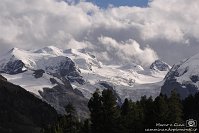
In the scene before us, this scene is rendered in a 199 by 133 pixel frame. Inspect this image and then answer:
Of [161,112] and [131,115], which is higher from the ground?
[131,115]

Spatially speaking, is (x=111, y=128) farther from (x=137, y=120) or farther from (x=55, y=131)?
(x=55, y=131)

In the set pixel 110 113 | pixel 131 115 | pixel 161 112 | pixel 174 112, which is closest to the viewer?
pixel 161 112

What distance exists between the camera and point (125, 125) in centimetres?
Result: 12488

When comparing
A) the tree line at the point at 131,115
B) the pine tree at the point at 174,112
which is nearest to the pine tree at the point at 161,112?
the tree line at the point at 131,115

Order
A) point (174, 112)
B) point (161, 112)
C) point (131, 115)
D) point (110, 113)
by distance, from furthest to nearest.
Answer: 1. point (131, 115)
2. point (110, 113)
3. point (174, 112)
4. point (161, 112)

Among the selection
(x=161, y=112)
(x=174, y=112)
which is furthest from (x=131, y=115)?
(x=174, y=112)

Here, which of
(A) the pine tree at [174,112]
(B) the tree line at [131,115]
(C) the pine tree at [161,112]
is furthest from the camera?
(B) the tree line at [131,115]

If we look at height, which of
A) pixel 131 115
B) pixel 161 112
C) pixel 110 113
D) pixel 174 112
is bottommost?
pixel 161 112

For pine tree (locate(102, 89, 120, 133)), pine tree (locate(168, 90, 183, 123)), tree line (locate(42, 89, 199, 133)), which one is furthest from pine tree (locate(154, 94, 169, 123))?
pine tree (locate(102, 89, 120, 133))

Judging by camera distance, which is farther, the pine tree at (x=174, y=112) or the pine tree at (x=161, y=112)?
the pine tree at (x=161, y=112)

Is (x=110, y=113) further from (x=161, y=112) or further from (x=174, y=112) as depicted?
(x=174, y=112)

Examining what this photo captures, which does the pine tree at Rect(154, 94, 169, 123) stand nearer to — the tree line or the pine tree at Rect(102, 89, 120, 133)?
the tree line

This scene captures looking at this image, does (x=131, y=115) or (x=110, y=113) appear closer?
(x=110, y=113)

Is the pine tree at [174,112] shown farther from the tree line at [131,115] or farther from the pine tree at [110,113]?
the pine tree at [110,113]
